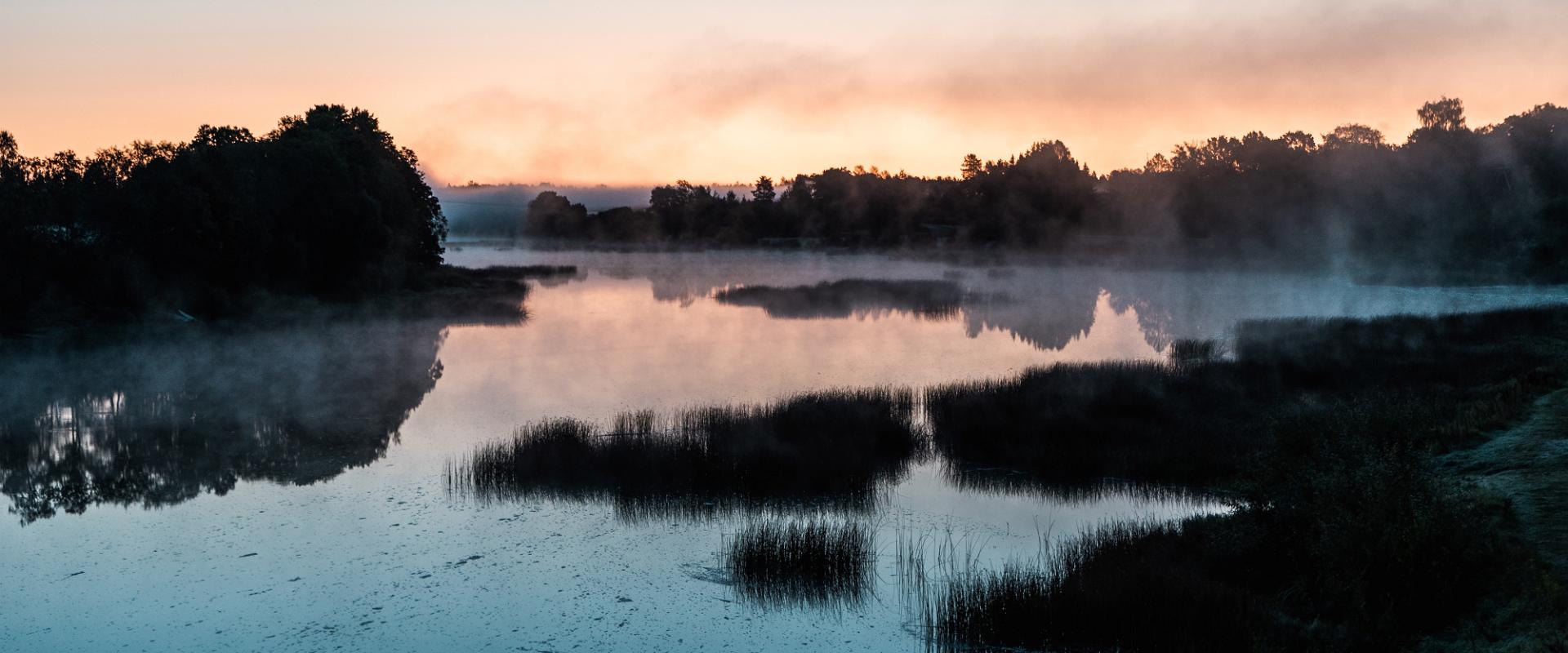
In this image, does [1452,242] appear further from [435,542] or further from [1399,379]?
[435,542]

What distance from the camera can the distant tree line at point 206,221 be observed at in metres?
32.6

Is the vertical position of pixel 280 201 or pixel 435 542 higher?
pixel 280 201

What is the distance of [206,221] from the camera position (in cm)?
3675

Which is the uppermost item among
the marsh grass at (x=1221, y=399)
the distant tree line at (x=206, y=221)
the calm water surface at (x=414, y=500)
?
the distant tree line at (x=206, y=221)

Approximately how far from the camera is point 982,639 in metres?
8.55

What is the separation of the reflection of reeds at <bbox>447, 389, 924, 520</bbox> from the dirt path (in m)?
6.49

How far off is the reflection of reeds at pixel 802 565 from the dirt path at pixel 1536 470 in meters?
5.68

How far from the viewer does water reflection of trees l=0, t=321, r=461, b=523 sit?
566 inches

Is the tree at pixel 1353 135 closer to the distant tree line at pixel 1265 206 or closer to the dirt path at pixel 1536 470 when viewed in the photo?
the distant tree line at pixel 1265 206

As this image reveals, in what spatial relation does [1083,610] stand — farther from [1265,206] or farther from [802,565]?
[1265,206]

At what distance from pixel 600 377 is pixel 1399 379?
15939mm

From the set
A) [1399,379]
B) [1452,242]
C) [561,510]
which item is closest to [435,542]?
[561,510]

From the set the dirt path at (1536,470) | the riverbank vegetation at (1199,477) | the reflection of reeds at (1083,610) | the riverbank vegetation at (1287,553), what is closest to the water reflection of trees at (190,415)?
the riverbank vegetation at (1199,477)

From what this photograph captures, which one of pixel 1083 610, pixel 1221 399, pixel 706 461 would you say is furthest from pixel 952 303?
pixel 1083 610
